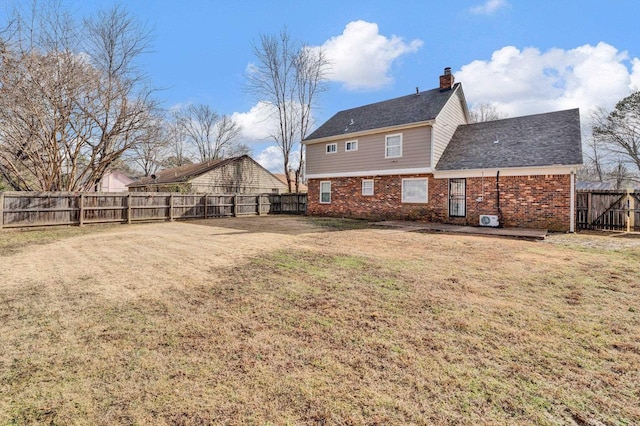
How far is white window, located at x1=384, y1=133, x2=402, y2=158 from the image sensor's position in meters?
14.8

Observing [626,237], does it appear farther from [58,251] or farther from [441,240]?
[58,251]

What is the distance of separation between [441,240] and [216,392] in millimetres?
7833

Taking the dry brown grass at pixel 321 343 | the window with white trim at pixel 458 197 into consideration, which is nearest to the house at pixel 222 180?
the window with white trim at pixel 458 197

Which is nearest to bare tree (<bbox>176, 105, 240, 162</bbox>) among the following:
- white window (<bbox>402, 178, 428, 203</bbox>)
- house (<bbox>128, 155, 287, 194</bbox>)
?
house (<bbox>128, 155, 287, 194</bbox>)

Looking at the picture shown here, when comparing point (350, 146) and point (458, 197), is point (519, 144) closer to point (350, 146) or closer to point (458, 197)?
point (458, 197)

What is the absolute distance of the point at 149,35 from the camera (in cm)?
1542

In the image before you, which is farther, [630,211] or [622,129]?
[622,129]

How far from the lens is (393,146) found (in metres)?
15.0

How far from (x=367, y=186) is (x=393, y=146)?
2404 mm

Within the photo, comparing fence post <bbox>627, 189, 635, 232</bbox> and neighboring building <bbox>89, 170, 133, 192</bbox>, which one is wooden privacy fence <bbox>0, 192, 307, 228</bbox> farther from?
neighboring building <bbox>89, 170, 133, 192</bbox>

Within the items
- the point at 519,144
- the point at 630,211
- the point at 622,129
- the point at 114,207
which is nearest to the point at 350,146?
the point at 519,144

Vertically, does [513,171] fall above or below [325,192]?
above

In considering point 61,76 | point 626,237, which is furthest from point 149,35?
point 626,237

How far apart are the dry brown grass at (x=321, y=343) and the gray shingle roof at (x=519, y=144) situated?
23.1ft
